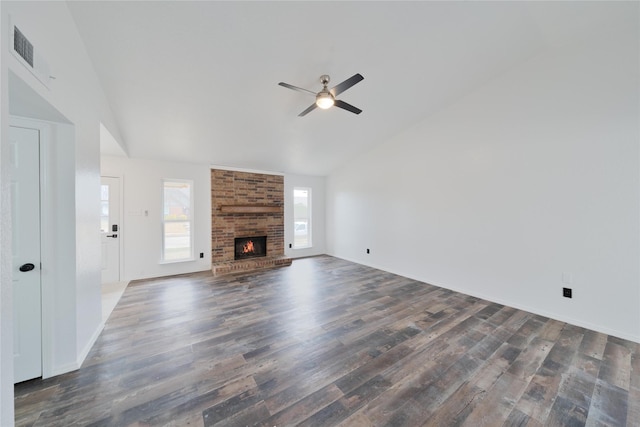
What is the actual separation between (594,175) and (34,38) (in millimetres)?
5213

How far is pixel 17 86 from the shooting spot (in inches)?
53.6

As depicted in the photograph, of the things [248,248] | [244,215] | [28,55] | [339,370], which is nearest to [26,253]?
[28,55]

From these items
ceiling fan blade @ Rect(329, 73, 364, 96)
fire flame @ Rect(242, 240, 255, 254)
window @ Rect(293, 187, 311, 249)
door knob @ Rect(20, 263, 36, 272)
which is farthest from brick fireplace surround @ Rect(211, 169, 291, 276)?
ceiling fan blade @ Rect(329, 73, 364, 96)

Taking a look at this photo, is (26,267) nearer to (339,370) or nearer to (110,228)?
(339,370)

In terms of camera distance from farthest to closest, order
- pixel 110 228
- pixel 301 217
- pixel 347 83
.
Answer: pixel 301 217 → pixel 110 228 → pixel 347 83

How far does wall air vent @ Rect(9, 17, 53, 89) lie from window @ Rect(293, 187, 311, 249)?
514 cm

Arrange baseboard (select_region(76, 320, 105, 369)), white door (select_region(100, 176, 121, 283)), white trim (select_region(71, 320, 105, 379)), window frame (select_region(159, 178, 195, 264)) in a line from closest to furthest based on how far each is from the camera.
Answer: white trim (select_region(71, 320, 105, 379)), baseboard (select_region(76, 320, 105, 369)), white door (select_region(100, 176, 121, 283)), window frame (select_region(159, 178, 195, 264))

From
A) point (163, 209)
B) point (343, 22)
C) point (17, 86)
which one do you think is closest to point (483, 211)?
point (343, 22)

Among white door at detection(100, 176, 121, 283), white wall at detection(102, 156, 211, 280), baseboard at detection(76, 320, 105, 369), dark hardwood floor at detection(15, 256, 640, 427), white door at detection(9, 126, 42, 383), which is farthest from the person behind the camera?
white wall at detection(102, 156, 211, 280)

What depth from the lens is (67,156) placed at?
196cm

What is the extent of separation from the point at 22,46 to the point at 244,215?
14.6 feet

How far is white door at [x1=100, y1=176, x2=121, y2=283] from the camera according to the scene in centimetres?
422

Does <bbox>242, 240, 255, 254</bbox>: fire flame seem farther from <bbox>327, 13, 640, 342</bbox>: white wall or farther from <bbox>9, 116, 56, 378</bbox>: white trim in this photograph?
<bbox>9, 116, 56, 378</bbox>: white trim

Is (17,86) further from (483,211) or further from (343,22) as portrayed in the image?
(483,211)
